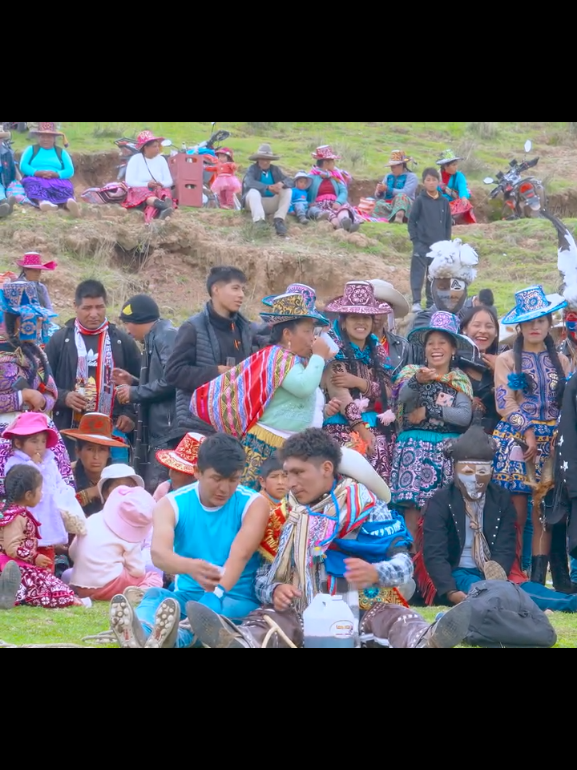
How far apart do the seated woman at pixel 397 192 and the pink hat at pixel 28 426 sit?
11903 millimetres

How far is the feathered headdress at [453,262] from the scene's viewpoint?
31.0 feet

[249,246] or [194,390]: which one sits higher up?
[249,246]

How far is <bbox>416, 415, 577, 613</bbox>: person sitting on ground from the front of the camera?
287 inches

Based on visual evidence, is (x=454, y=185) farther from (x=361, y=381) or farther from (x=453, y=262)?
(x=361, y=381)

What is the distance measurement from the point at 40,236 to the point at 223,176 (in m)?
3.52

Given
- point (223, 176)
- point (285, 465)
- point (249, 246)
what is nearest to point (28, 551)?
point (285, 465)

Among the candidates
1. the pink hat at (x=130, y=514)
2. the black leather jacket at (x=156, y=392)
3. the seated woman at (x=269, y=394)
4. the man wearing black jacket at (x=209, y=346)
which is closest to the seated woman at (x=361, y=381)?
the seated woman at (x=269, y=394)

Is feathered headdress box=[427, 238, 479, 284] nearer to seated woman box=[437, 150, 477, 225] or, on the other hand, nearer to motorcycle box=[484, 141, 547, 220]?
seated woman box=[437, 150, 477, 225]

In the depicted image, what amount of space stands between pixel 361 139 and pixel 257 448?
1865 centimetres

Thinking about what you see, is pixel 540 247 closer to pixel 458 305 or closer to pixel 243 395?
pixel 458 305

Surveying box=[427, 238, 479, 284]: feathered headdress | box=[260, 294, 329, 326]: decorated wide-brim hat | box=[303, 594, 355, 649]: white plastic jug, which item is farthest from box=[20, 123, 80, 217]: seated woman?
box=[303, 594, 355, 649]: white plastic jug

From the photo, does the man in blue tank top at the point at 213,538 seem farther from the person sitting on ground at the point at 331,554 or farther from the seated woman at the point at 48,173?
the seated woman at the point at 48,173

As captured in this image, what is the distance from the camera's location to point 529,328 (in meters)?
7.98

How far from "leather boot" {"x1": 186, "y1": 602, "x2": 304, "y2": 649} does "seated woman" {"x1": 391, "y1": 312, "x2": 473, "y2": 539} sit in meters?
2.38
